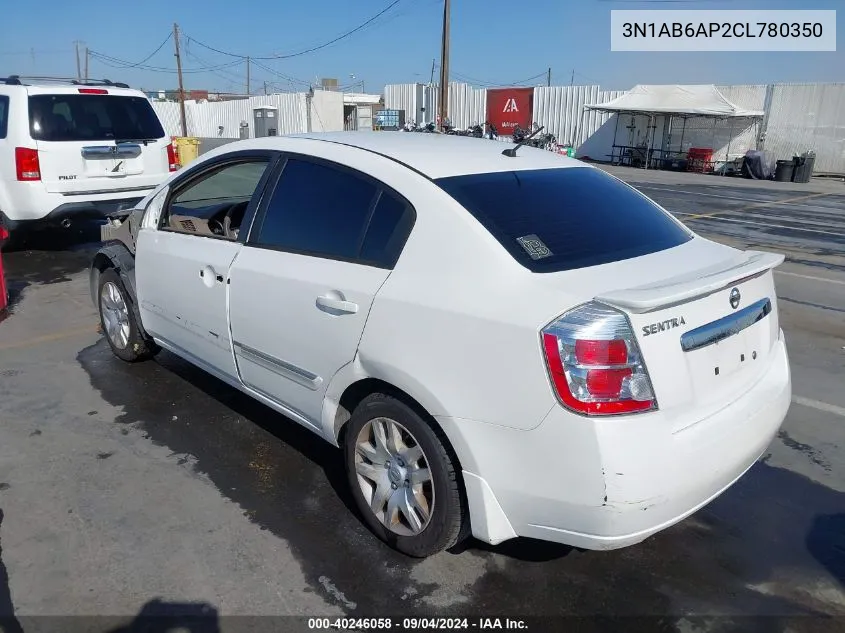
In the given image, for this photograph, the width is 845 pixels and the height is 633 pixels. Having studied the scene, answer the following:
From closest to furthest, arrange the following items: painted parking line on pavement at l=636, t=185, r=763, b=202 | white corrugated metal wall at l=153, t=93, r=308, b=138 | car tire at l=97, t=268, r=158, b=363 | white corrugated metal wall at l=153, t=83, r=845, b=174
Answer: car tire at l=97, t=268, r=158, b=363
painted parking line on pavement at l=636, t=185, r=763, b=202
white corrugated metal wall at l=153, t=83, r=845, b=174
white corrugated metal wall at l=153, t=93, r=308, b=138

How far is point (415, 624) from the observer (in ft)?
8.21

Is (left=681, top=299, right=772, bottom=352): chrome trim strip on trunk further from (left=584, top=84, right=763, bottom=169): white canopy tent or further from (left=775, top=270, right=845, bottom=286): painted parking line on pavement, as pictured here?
(left=584, top=84, right=763, bottom=169): white canopy tent

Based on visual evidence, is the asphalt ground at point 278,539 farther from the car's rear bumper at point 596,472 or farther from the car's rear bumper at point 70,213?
the car's rear bumper at point 70,213

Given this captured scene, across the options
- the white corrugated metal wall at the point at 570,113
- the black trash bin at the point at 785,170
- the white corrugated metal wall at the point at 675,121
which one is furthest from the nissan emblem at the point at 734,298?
the white corrugated metal wall at the point at 570,113

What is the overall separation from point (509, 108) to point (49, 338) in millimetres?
29686

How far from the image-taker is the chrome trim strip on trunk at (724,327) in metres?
2.35

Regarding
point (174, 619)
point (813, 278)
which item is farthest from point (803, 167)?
point (174, 619)

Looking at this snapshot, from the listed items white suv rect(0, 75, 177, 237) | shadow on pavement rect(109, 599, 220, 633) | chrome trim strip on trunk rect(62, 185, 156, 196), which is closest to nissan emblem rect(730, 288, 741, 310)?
shadow on pavement rect(109, 599, 220, 633)

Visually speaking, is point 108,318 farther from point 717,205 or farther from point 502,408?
point 717,205

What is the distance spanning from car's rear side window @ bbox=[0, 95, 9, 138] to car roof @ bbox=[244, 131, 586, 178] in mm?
5570

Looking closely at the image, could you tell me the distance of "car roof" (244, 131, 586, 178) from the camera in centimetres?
299

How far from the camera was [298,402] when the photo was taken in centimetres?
323

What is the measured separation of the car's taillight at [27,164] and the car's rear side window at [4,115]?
411 millimetres

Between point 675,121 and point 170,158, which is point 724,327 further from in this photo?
point 675,121
